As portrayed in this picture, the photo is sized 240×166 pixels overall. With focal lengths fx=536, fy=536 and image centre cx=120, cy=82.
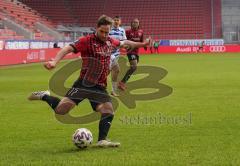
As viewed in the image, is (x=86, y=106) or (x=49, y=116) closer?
(x=49, y=116)

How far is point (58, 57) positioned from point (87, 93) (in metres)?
0.76

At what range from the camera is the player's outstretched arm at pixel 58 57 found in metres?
6.97

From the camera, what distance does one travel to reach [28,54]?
3581 cm

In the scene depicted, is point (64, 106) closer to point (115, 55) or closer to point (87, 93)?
point (87, 93)

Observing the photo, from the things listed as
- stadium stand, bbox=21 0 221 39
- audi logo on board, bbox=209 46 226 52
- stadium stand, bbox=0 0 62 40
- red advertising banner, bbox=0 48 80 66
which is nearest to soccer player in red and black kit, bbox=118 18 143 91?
red advertising banner, bbox=0 48 80 66

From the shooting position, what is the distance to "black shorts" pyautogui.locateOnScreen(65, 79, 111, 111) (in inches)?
304

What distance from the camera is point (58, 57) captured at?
7.27 meters

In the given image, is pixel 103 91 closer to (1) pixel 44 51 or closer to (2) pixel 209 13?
(1) pixel 44 51

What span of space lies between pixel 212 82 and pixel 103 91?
38.9 ft

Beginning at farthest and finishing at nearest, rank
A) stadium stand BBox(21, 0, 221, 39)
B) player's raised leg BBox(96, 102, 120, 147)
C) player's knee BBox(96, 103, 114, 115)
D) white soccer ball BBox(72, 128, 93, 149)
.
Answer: stadium stand BBox(21, 0, 221, 39)
player's knee BBox(96, 103, 114, 115)
player's raised leg BBox(96, 102, 120, 147)
white soccer ball BBox(72, 128, 93, 149)

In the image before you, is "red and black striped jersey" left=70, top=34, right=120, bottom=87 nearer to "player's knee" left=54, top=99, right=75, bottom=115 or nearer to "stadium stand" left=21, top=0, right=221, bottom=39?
"player's knee" left=54, top=99, right=75, bottom=115

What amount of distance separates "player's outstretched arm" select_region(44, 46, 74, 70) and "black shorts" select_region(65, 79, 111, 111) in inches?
22.7

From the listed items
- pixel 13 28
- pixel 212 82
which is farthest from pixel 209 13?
pixel 212 82

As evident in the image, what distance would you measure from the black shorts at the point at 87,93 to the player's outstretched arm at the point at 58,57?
577 millimetres
